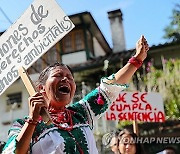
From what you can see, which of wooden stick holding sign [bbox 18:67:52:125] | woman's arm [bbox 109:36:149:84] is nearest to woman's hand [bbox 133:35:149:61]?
woman's arm [bbox 109:36:149:84]

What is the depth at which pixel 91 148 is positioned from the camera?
229 centimetres

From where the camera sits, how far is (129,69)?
2711 mm

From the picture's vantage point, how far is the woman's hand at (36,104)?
1967 mm

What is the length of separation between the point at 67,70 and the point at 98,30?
15089 mm

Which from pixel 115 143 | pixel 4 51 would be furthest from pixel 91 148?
pixel 115 143

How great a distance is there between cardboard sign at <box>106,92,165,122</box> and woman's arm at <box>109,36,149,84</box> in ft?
11.4

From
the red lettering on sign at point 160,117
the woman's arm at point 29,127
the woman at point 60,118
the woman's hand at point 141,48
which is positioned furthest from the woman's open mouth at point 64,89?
the red lettering on sign at point 160,117

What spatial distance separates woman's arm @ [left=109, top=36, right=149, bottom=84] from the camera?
105 inches

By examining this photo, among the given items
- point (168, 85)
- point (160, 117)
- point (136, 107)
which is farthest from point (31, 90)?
point (168, 85)

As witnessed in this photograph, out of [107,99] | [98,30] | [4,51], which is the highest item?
[98,30]

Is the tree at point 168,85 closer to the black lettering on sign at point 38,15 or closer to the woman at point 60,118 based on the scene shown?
the black lettering on sign at point 38,15

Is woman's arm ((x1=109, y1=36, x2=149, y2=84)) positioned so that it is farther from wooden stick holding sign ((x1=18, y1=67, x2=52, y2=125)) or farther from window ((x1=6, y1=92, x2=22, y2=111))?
window ((x1=6, y1=92, x2=22, y2=111))

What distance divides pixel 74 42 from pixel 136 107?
10.5 m

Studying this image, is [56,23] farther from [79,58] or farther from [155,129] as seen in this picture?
[79,58]
